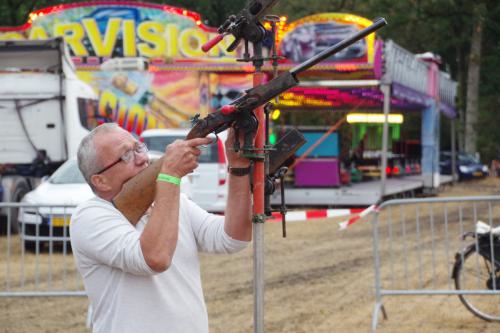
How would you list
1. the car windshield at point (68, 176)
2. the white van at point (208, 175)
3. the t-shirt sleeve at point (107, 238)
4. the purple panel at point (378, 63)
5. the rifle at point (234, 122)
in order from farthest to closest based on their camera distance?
1. the purple panel at point (378, 63)
2. the white van at point (208, 175)
3. the car windshield at point (68, 176)
4. the t-shirt sleeve at point (107, 238)
5. the rifle at point (234, 122)

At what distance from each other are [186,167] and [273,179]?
42cm

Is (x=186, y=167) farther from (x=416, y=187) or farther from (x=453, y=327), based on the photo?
(x=416, y=187)

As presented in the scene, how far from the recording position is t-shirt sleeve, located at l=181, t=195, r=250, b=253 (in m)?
3.69

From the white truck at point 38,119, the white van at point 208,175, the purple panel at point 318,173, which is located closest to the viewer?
the white truck at point 38,119

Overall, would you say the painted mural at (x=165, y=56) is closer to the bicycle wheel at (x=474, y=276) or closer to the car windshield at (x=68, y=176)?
the car windshield at (x=68, y=176)

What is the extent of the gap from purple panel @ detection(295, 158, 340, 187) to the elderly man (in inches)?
756

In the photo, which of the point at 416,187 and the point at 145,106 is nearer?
the point at 145,106

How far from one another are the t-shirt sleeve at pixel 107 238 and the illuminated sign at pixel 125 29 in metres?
19.0

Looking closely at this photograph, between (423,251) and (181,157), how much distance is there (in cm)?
1067

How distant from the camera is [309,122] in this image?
4231 cm

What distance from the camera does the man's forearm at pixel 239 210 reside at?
11.9ft

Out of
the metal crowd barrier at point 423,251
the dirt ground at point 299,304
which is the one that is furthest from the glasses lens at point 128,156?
the metal crowd barrier at point 423,251

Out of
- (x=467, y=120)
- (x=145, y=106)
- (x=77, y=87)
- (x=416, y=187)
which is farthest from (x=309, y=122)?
(x=77, y=87)

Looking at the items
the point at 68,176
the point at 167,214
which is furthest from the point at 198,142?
the point at 68,176
